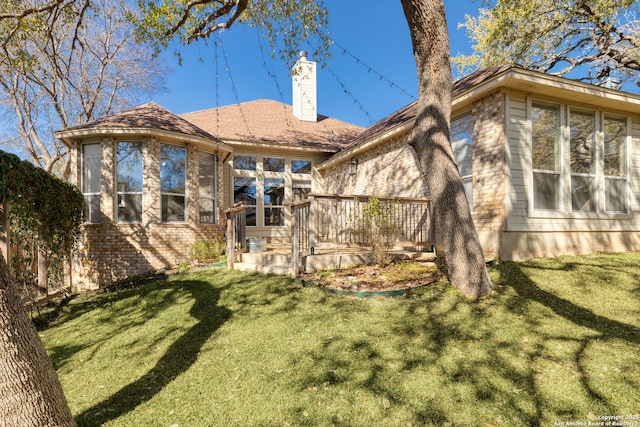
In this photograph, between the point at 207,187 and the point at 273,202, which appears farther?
the point at 273,202

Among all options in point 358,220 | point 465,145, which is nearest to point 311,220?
point 358,220

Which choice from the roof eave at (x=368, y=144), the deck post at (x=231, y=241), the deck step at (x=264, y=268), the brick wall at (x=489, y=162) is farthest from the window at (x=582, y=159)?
the deck post at (x=231, y=241)

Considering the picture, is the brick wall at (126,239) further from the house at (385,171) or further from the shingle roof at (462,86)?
the shingle roof at (462,86)

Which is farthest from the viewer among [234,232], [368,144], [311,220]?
[368,144]

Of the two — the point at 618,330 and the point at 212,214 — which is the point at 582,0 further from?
the point at 212,214

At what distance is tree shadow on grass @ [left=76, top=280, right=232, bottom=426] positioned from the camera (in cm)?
254

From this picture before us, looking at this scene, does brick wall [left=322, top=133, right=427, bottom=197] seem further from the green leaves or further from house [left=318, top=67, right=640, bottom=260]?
the green leaves

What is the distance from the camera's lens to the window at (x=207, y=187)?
31.7ft

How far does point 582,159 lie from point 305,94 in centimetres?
1111

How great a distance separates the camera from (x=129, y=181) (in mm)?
8609

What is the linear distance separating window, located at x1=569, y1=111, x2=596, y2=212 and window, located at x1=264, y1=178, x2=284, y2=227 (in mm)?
8826

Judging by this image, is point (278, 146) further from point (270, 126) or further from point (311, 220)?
point (311, 220)

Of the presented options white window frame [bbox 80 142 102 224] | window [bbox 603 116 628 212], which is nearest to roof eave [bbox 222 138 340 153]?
white window frame [bbox 80 142 102 224]

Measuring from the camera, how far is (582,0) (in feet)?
31.1
